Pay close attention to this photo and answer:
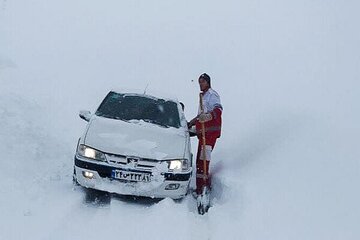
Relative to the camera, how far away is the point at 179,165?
261 inches

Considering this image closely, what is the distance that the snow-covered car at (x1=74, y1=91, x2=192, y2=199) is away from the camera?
20.7 feet

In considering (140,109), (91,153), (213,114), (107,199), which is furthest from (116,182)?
(213,114)

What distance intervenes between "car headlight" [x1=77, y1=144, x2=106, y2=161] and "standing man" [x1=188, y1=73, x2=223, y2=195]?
193cm

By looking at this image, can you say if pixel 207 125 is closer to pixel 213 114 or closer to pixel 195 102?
pixel 213 114

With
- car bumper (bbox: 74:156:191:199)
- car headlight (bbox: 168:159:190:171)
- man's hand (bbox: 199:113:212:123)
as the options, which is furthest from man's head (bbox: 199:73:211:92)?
car bumper (bbox: 74:156:191:199)

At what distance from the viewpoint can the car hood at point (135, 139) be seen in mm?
6453

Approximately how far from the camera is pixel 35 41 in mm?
23281

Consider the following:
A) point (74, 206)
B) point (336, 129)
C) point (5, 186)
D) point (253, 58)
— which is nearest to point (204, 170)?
point (74, 206)

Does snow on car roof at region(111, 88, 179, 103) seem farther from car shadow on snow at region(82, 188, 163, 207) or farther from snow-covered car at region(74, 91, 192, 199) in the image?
car shadow on snow at region(82, 188, 163, 207)

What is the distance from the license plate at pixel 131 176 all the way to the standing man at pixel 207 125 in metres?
1.55

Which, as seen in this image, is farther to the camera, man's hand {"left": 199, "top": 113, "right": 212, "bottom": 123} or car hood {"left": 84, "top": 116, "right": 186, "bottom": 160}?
man's hand {"left": 199, "top": 113, "right": 212, "bottom": 123}

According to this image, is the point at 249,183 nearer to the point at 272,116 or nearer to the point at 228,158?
the point at 228,158

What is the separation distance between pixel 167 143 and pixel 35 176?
2071 mm

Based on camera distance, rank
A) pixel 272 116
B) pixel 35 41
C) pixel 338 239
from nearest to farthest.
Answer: pixel 338 239 → pixel 272 116 → pixel 35 41
